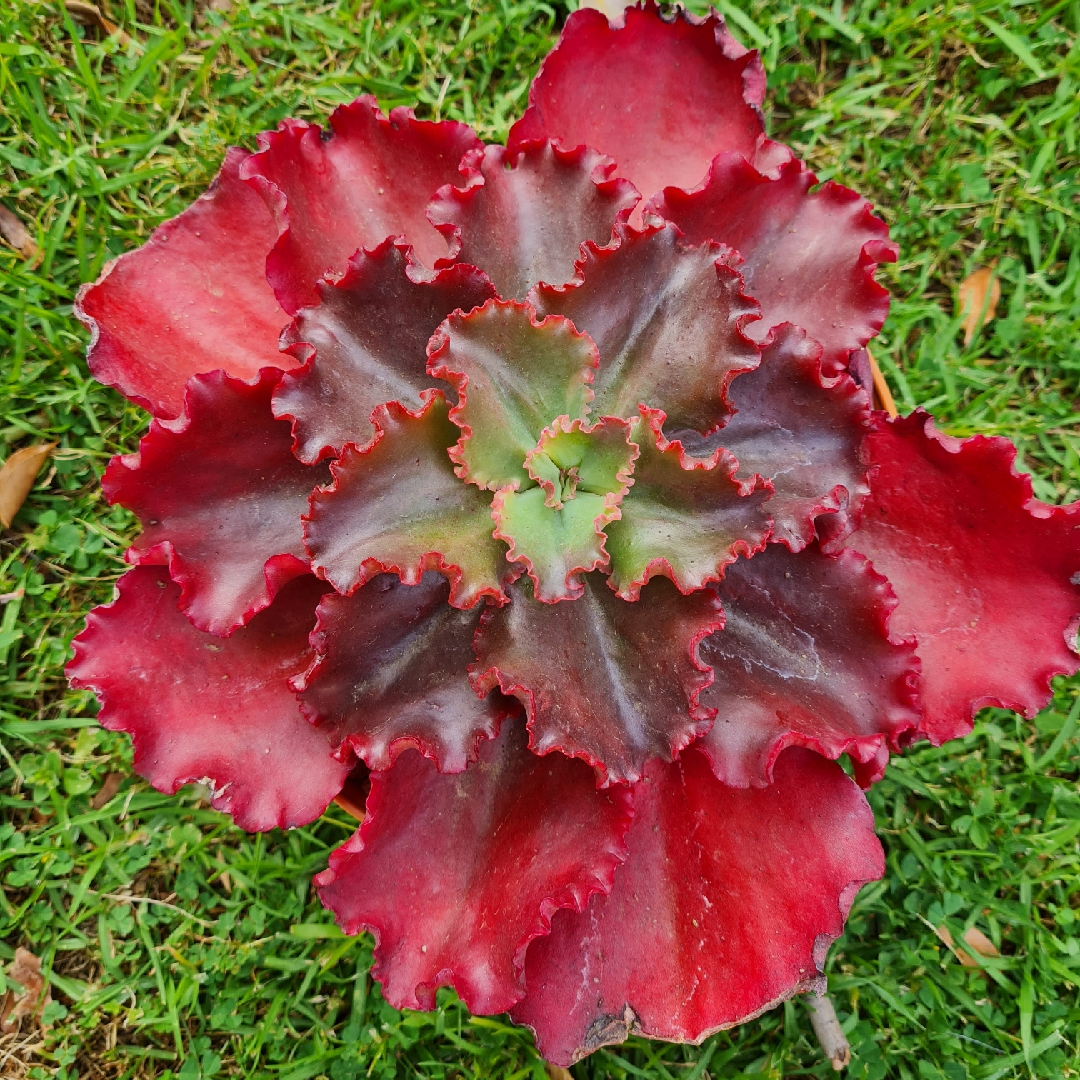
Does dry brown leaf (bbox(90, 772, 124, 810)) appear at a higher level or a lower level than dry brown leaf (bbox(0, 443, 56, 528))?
lower

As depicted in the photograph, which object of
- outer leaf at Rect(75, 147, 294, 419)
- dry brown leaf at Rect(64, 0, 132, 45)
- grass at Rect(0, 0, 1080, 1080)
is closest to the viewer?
outer leaf at Rect(75, 147, 294, 419)

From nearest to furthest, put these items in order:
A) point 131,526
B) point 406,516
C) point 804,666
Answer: point 406,516 → point 804,666 → point 131,526

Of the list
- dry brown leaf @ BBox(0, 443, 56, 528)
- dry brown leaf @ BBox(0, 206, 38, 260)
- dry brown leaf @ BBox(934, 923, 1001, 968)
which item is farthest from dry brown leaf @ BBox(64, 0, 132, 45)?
dry brown leaf @ BBox(934, 923, 1001, 968)

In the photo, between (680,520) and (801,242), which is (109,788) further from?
(801,242)

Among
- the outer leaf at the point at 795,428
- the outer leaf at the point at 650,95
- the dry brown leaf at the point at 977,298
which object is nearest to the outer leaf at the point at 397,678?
the outer leaf at the point at 795,428

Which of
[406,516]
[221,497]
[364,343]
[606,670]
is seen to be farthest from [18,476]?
[606,670]

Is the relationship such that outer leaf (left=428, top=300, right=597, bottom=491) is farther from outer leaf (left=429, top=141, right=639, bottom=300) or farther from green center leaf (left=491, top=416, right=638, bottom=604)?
outer leaf (left=429, top=141, right=639, bottom=300)

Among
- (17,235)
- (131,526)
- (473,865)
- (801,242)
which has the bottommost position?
(131,526)

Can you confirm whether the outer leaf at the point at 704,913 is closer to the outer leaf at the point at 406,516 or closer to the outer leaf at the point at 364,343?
the outer leaf at the point at 406,516
